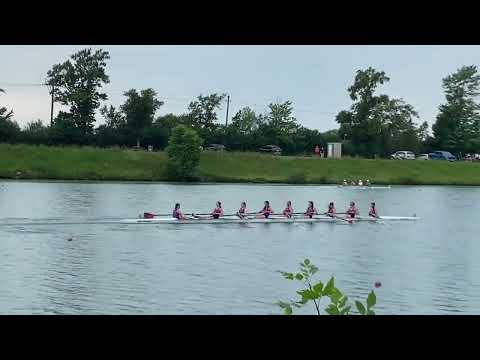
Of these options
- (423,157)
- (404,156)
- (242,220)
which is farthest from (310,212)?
(423,157)

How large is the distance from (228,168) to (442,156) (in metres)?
25.3

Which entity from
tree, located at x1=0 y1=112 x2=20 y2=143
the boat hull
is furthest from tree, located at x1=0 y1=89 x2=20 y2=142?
the boat hull

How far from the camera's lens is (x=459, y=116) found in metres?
72.1

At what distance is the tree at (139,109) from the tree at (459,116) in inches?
1133

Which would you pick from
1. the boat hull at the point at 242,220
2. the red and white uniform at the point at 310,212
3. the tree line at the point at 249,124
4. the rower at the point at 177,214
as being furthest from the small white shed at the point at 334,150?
the rower at the point at 177,214

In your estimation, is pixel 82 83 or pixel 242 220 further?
pixel 82 83

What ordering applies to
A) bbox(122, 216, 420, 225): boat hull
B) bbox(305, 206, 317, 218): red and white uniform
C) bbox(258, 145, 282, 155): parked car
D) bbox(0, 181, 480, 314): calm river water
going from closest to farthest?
bbox(0, 181, 480, 314): calm river water → bbox(122, 216, 420, 225): boat hull → bbox(305, 206, 317, 218): red and white uniform → bbox(258, 145, 282, 155): parked car

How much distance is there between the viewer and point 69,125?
55.8 metres

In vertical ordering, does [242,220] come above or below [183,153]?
below

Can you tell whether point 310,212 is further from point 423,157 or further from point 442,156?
point 423,157

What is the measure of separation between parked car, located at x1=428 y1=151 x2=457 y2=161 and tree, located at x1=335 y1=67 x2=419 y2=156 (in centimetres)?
374

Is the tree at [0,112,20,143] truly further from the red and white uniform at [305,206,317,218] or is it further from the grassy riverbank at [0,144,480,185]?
the red and white uniform at [305,206,317,218]

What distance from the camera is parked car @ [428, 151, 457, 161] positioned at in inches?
2692

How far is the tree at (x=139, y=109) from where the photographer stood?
61.4 meters
